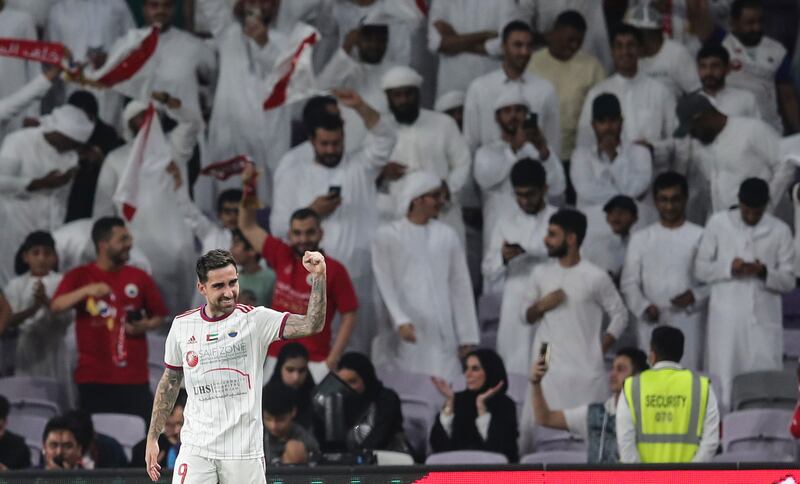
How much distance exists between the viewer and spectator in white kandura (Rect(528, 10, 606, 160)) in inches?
522

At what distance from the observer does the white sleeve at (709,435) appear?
9258 mm

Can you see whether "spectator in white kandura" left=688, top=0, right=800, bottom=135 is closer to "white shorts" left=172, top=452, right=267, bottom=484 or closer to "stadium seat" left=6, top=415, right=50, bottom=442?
"stadium seat" left=6, top=415, right=50, bottom=442

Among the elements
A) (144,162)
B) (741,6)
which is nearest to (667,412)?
(144,162)

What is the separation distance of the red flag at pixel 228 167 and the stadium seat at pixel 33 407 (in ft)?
7.59

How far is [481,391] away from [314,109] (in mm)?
2589

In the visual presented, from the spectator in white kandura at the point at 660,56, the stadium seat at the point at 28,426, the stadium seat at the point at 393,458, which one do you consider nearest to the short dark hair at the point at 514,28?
the spectator in white kandura at the point at 660,56

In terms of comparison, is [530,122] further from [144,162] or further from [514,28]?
[144,162]

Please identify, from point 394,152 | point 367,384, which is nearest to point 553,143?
point 394,152

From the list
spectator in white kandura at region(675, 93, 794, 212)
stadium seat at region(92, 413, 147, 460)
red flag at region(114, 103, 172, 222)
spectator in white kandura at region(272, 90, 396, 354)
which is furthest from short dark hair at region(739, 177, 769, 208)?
stadium seat at region(92, 413, 147, 460)

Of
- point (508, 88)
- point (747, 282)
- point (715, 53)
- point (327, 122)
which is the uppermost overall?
point (715, 53)

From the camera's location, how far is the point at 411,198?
1191cm

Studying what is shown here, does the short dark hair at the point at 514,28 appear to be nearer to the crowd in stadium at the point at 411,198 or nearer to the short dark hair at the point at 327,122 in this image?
the crowd in stadium at the point at 411,198

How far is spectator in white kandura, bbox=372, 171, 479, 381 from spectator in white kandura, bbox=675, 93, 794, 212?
6.67 feet

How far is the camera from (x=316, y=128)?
472 inches
